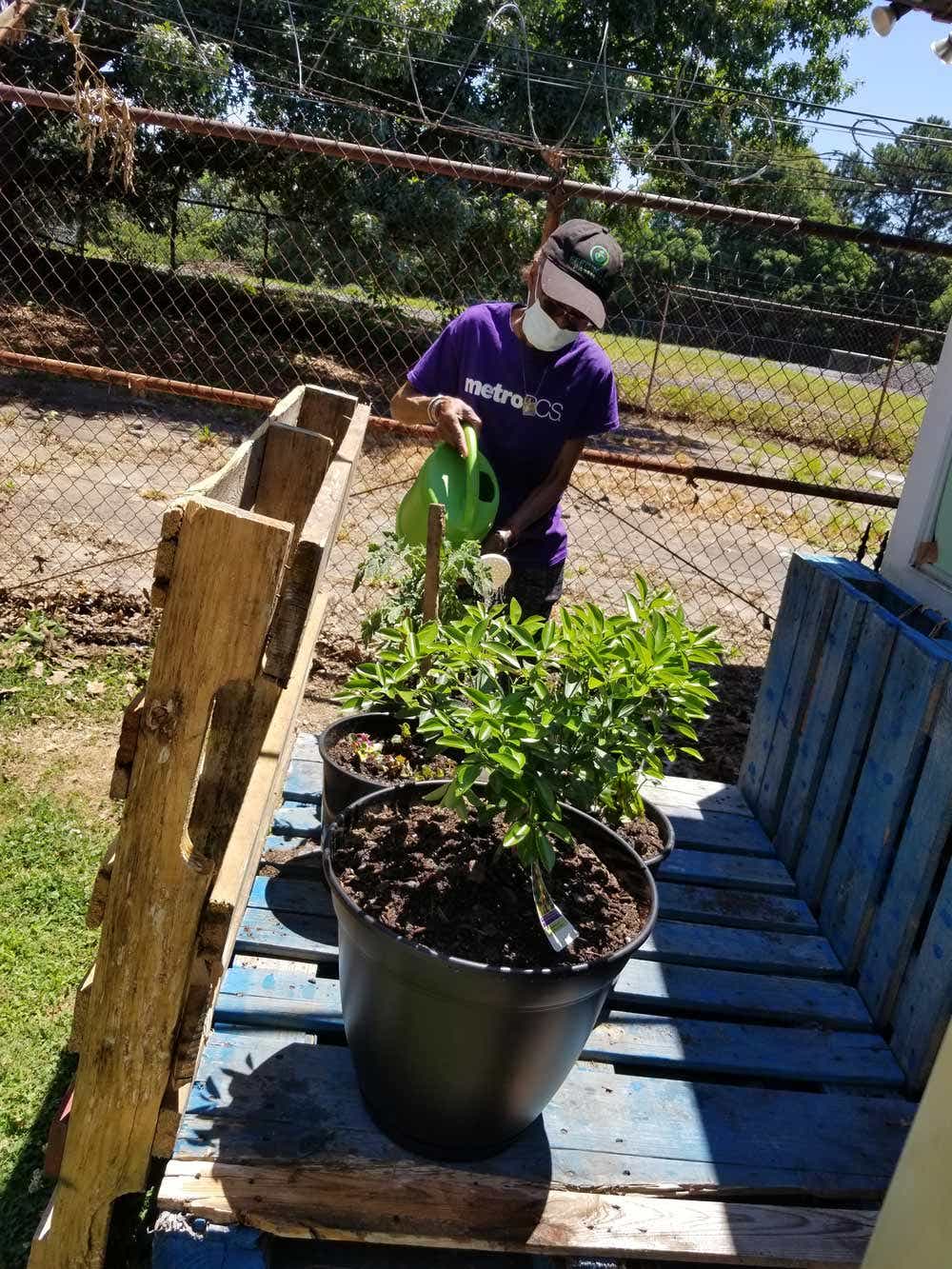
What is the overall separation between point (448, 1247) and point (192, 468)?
8193mm

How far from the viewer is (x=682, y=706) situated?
180 centimetres

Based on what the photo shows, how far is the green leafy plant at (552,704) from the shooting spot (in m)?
1.66

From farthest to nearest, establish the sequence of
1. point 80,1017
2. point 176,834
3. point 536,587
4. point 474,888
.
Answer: point 536,587
point 474,888
point 80,1017
point 176,834

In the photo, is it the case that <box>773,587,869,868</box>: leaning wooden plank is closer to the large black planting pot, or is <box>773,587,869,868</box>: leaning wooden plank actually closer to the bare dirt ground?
the bare dirt ground

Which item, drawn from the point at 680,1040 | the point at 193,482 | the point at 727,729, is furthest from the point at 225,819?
the point at 193,482

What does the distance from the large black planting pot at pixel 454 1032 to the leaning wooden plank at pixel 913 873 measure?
83 cm

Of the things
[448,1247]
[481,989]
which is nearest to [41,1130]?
[448,1247]

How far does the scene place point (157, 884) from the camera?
150cm

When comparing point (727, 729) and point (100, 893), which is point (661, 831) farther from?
point (727, 729)

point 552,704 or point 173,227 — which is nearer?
point 552,704

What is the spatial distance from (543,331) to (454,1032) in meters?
2.10

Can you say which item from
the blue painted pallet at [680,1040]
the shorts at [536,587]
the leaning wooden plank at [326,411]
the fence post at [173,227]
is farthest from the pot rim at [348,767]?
the fence post at [173,227]

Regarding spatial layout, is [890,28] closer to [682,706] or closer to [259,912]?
[682,706]

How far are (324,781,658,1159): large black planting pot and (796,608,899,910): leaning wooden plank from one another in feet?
3.69
